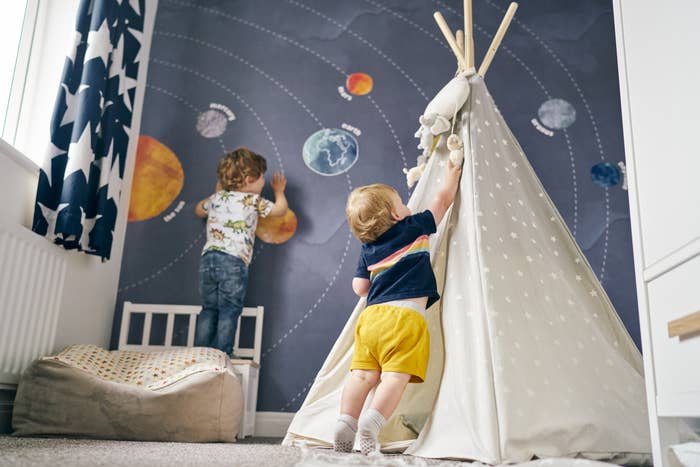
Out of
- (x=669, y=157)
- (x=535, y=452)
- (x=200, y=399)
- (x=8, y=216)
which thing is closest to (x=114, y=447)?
(x=200, y=399)

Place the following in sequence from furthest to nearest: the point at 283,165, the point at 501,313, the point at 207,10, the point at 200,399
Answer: the point at 207,10 → the point at 283,165 → the point at 200,399 → the point at 501,313

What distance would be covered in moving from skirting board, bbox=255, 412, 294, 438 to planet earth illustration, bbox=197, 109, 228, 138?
1.33 meters

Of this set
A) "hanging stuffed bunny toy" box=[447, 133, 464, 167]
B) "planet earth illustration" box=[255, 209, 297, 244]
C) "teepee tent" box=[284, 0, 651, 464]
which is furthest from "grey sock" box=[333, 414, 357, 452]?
"planet earth illustration" box=[255, 209, 297, 244]

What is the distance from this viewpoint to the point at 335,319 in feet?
9.53

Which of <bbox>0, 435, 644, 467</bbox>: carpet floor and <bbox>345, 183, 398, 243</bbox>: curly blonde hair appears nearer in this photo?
<bbox>0, 435, 644, 467</bbox>: carpet floor

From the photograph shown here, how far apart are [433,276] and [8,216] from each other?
1428 mm

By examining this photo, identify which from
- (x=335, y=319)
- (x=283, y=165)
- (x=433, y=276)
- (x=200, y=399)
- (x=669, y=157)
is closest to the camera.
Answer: (x=669, y=157)

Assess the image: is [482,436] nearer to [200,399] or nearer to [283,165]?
[200,399]

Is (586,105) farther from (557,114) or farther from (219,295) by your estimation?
(219,295)

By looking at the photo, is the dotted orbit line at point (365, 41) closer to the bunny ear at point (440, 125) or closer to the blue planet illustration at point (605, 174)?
the blue planet illustration at point (605, 174)

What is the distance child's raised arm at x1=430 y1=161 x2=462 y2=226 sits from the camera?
2051mm

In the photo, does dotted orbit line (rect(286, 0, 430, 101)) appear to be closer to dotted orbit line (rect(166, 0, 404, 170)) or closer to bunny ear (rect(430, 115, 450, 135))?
dotted orbit line (rect(166, 0, 404, 170))

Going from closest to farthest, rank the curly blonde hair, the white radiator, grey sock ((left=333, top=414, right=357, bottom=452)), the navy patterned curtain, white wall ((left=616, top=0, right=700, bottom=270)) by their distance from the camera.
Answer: white wall ((left=616, top=0, right=700, bottom=270)) → grey sock ((left=333, top=414, right=357, bottom=452)) → the curly blonde hair → the white radiator → the navy patterned curtain

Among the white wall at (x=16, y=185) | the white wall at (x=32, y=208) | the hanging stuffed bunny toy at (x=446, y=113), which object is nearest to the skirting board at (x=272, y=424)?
the white wall at (x=32, y=208)
